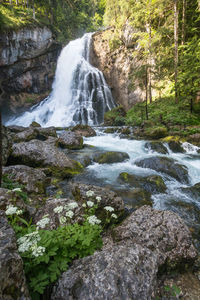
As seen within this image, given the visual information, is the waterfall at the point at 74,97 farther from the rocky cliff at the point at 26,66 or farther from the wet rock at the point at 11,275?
the wet rock at the point at 11,275

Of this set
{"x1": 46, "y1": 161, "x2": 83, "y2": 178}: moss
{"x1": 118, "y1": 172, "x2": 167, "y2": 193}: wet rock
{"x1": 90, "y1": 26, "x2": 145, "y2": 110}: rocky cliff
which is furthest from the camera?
{"x1": 90, "y1": 26, "x2": 145, "y2": 110}: rocky cliff

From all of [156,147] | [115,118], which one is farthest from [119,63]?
[156,147]

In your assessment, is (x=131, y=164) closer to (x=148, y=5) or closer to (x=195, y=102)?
(x=195, y=102)

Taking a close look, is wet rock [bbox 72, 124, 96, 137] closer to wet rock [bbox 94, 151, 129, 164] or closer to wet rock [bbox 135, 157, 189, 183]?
wet rock [bbox 94, 151, 129, 164]

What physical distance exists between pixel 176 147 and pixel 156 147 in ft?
3.97

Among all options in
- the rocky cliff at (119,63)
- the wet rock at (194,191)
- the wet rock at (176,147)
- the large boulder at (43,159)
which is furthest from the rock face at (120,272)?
the rocky cliff at (119,63)

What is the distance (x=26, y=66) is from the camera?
2516cm

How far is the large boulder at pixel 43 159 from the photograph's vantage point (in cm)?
647

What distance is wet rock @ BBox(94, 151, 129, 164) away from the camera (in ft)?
27.0

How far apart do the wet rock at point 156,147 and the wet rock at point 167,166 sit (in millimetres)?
1994

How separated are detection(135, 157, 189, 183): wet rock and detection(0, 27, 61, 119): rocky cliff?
83.0 feet

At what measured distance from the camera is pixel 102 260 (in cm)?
183

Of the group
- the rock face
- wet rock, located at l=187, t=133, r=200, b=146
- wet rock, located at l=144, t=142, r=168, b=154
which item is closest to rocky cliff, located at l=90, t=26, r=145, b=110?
wet rock, located at l=187, t=133, r=200, b=146

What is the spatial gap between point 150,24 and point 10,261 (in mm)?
23286
